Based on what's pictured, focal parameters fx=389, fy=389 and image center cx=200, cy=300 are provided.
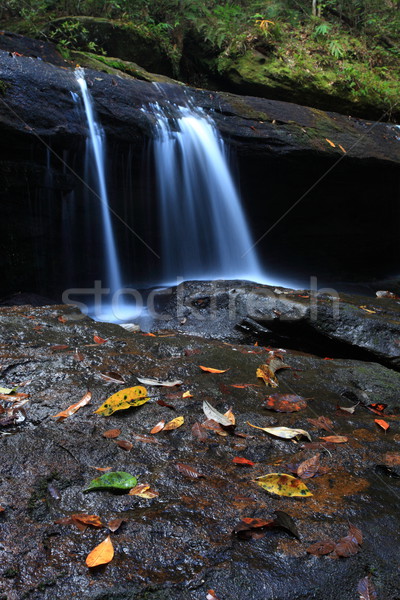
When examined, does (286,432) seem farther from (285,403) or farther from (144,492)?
(144,492)

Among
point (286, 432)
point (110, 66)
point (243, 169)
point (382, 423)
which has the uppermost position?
point (110, 66)

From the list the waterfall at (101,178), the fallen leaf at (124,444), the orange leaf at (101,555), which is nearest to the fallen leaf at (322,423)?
the fallen leaf at (124,444)

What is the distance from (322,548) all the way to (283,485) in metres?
0.31

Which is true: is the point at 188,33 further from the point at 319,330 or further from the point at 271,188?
the point at 319,330

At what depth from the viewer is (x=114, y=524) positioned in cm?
119

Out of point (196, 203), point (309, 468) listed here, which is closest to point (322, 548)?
point (309, 468)

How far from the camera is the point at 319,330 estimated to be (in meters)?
4.23

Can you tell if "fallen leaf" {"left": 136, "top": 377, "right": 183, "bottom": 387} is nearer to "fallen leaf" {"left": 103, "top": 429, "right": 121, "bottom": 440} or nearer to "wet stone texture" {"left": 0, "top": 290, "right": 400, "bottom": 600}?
"wet stone texture" {"left": 0, "top": 290, "right": 400, "bottom": 600}

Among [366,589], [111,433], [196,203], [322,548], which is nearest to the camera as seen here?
[366,589]

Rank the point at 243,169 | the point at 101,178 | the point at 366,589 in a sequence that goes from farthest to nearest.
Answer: the point at 243,169, the point at 101,178, the point at 366,589

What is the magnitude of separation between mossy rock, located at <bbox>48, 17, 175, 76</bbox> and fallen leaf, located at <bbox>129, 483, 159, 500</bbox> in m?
10.2

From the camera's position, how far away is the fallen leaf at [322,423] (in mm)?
2012

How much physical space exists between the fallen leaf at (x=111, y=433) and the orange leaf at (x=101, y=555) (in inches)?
23.7

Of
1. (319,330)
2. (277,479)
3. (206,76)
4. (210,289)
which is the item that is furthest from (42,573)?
(206,76)
